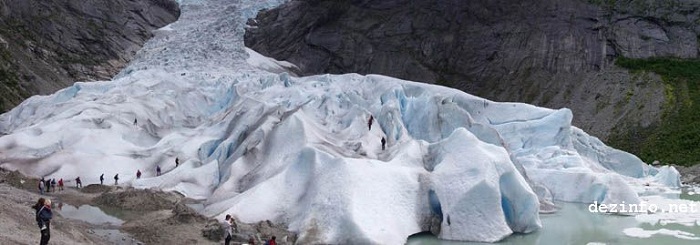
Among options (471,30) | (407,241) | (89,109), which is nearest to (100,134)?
(89,109)

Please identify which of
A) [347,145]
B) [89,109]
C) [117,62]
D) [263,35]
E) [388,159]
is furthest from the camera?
[263,35]

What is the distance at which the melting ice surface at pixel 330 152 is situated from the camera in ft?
53.7

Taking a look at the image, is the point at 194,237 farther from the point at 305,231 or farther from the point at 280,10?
the point at 280,10

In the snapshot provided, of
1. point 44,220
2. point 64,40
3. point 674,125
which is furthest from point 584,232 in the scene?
point 64,40

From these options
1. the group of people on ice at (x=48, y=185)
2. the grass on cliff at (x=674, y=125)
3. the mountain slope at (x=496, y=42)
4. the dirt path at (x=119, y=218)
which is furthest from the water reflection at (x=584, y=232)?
the mountain slope at (x=496, y=42)

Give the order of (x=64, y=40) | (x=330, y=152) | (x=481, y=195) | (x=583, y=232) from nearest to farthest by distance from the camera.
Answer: (x=481, y=195), (x=583, y=232), (x=330, y=152), (x=64, y=40)

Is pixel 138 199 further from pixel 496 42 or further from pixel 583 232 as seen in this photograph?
pixel 496 42

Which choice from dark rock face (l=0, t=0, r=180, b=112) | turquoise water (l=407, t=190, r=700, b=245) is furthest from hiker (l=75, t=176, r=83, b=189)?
dark rock face (l=0, t=0, r=180, b=112)

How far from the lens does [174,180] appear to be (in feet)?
73.5

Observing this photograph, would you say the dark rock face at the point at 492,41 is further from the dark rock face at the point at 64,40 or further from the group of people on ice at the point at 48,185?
the group of people on ice at the point at 48,185

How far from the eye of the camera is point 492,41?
5234 centimetres

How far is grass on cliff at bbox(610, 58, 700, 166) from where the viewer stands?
1462 inches

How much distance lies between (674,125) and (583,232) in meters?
25.6

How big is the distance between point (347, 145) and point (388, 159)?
109 inches
